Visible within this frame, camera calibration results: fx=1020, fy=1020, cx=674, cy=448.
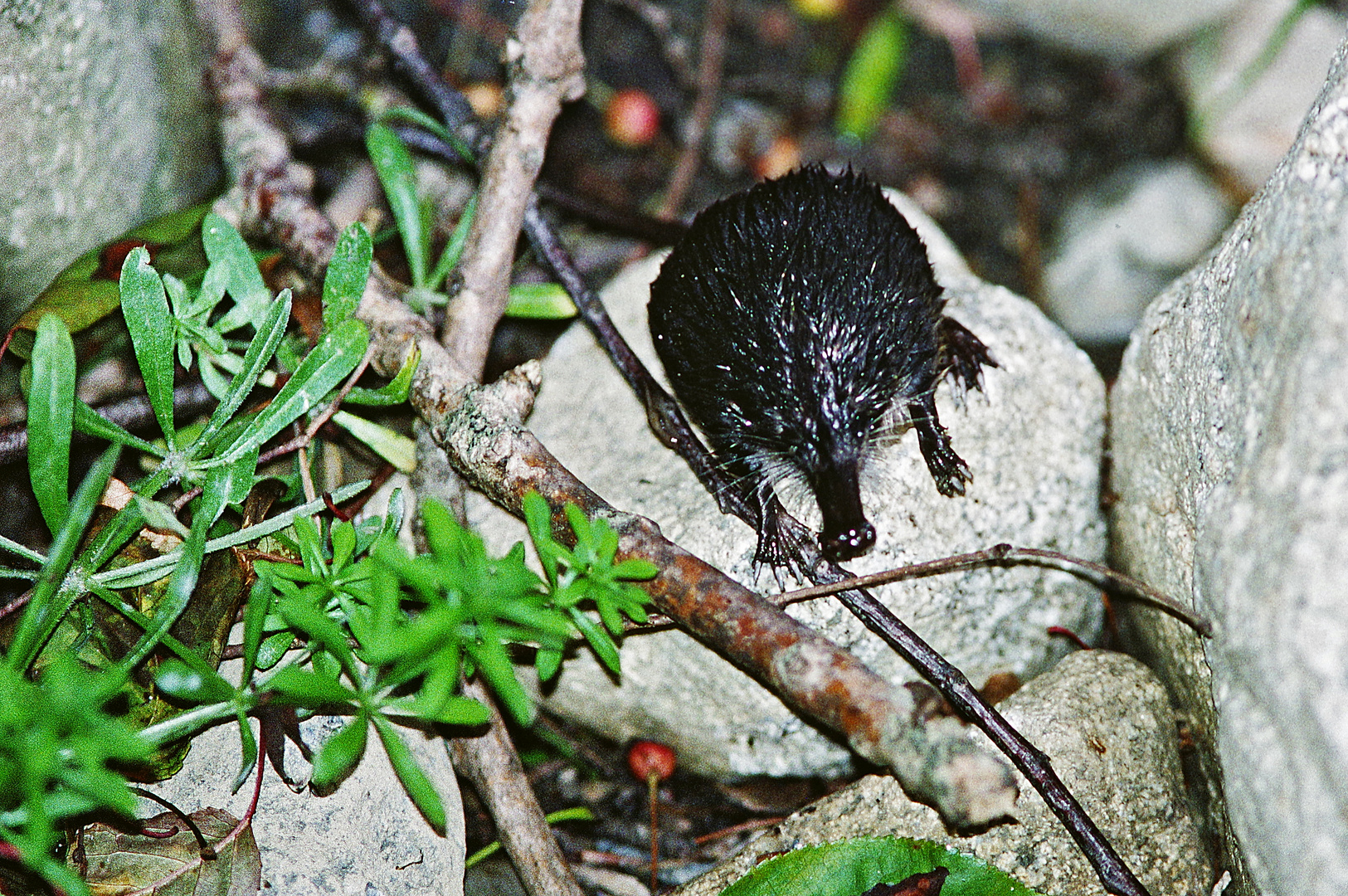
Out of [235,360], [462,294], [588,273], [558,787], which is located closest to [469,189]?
[588,273]

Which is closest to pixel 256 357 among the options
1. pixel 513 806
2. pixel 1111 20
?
pixel 513 806

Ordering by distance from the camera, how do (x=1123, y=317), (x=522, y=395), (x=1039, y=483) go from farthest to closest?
(x=1123, y=317), (x=1039, y=483), (x=522, y=395)

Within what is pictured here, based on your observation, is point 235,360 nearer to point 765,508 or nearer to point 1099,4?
point 765,508

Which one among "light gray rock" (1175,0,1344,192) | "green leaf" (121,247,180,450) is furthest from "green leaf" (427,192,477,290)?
"light gray rock" (1175,0,1344,192)

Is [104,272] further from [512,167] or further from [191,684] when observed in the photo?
[191,684]

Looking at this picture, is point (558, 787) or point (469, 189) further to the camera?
point (469, 189)

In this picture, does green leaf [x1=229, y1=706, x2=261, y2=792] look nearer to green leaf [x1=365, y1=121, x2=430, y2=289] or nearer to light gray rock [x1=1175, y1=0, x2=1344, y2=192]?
green leaf [x1=365, y1=121, x2=430, y2=289]

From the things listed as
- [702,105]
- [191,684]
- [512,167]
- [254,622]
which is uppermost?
[702,105]
